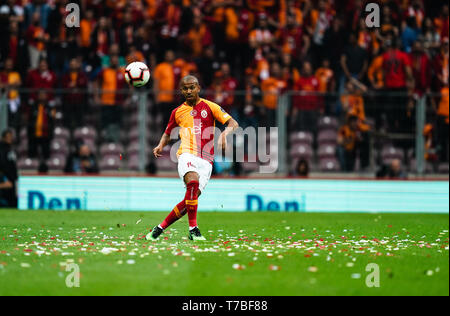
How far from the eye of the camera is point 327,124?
1877 centimetres

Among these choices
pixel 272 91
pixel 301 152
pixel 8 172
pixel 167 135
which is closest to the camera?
pixel 167 135

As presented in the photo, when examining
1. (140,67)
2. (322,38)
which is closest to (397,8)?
(322,38)

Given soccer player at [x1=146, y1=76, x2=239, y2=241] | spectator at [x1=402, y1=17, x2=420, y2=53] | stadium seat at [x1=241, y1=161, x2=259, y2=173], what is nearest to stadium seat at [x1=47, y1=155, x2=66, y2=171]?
stadium seat at [x1=241, y1=161, x2=259, y2=173]

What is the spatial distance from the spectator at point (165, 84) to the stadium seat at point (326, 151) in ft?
12.2

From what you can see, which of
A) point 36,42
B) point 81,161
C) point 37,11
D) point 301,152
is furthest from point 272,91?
point 37,11

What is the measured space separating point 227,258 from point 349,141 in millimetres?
9699

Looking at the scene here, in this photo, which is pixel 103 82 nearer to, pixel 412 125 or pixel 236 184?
pixel 236 184

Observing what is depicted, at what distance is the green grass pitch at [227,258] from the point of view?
25.6 feet

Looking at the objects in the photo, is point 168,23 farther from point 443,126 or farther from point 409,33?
point 443,126

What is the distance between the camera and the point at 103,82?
64.8 feet

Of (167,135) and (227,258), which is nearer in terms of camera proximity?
(227,258)

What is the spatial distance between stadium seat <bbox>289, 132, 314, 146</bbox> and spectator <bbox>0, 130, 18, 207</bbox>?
653 cm

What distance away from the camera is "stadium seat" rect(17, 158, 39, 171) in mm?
19078

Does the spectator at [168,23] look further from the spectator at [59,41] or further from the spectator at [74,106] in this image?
the spectator at [74,106]
